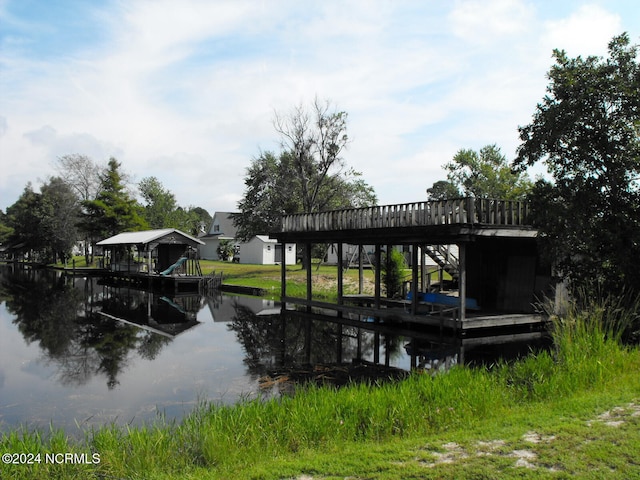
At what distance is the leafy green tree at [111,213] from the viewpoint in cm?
5450

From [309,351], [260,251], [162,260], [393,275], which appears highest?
[260,251]

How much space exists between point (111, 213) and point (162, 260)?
51.4 feet

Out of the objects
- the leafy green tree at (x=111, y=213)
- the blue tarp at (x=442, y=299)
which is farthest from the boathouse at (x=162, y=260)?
the blue tarp at (x=442, y=299)

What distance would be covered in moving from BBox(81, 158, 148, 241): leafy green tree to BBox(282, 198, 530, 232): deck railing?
39.4 metres

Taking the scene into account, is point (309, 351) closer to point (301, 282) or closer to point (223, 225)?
point (301, 282)

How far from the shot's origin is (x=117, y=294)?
34.8 metres

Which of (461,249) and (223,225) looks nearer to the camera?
(461,249)

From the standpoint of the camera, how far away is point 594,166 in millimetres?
12734

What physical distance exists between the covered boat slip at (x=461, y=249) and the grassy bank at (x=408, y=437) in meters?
8.01

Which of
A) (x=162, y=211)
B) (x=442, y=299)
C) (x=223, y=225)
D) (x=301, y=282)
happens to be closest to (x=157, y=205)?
(x=162, y=211)

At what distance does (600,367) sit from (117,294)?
→ 31241 millimetres

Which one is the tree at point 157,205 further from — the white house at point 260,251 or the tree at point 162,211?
the white house at point 260,251

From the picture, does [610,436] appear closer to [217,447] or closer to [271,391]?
[217,447]

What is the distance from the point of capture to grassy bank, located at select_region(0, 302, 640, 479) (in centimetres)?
572
